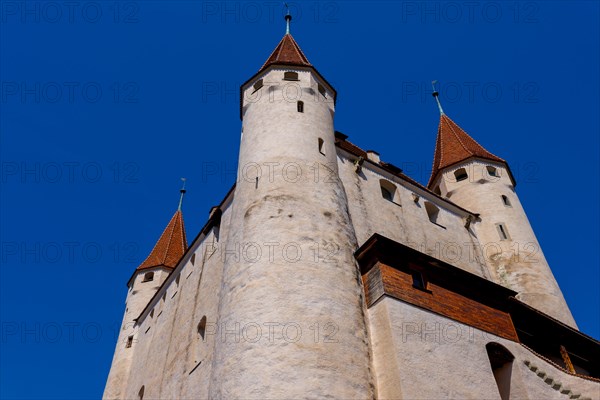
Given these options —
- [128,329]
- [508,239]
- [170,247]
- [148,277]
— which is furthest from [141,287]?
[508,239]

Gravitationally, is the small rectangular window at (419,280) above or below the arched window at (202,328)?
below

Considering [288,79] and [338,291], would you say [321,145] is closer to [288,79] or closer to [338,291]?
[288,79]

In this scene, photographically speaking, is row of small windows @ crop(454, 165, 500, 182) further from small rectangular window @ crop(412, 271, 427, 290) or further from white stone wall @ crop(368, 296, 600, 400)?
small rectangular window @ crop(412, 271, 427, 290)

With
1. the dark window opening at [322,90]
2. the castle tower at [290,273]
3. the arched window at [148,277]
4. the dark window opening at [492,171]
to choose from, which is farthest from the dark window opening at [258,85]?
the arched window at [148,277]

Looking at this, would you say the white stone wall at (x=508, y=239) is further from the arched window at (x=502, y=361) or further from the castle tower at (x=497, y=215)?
the arched window at (x=502, y=361)

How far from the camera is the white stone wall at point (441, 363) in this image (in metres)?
10.4

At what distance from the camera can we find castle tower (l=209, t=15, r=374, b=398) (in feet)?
33.7

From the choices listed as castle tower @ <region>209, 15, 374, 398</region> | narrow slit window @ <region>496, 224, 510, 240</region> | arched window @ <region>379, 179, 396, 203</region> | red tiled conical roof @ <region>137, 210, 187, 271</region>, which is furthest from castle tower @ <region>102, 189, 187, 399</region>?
narrow slit window @ <region>496, 224, 510, 240</region>

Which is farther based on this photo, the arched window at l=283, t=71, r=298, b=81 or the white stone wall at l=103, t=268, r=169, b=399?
the white stone wall at l=103, t=268, r=169, b=399

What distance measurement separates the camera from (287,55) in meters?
19.5

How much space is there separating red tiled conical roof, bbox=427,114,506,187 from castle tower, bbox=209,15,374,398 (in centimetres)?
1023

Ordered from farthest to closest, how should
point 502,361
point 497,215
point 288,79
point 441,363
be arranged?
point 497,215, point 288,79, point 502,361, point 441,363

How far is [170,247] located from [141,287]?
309 centimetres

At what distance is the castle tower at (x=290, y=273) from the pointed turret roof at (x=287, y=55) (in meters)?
1.71
